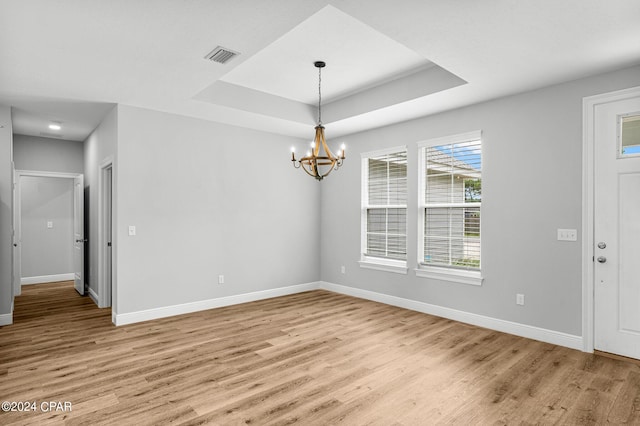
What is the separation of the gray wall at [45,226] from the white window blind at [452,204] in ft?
24.2

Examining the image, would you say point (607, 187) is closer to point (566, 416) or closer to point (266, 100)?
point (566, 416)

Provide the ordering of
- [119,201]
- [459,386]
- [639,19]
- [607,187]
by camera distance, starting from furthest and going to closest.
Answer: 1. [119,201]
2. [607,187]
3. [459,386]
4. [639,19]

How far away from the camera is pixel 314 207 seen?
21.4 ft

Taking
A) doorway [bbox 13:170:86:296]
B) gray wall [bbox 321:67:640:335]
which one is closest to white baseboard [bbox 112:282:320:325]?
gray wall [bbox 321:67:640:335]

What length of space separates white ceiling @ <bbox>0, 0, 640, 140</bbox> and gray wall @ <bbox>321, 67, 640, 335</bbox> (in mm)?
228

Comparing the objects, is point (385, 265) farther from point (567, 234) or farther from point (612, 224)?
point (612, 224)

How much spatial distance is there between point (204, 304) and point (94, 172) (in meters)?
2.89

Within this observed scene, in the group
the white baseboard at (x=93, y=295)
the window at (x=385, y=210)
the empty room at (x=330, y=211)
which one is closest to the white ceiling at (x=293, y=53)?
the empty room at (x=330, y=211)

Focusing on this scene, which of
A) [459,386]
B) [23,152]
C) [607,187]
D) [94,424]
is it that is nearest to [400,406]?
[459,386]

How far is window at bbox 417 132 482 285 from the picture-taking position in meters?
4.46

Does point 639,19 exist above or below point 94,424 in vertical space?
above

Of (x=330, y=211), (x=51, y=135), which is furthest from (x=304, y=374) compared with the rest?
(x=51, y=135)

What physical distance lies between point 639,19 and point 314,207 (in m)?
4.85

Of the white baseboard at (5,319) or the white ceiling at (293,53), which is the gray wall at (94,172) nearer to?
the white ceiling at (293,53)
